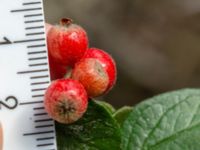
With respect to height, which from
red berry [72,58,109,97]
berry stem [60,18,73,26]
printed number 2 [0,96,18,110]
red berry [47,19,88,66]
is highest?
berry stem [60,18,73,26]

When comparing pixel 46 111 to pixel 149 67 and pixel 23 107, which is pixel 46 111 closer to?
pixel 23 107

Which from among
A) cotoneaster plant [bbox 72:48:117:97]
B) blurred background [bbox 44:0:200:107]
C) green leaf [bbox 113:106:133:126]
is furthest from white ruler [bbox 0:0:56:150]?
blurred background [bbox 44:0:200:107]

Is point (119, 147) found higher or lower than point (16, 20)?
lower

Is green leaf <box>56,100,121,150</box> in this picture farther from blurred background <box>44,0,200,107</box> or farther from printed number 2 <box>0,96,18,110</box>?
blurred background <box>44,0,200,107</box>

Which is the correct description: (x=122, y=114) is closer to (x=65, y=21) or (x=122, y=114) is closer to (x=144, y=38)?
(x=65, y=21)

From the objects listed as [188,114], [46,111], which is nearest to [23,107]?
[46,111]

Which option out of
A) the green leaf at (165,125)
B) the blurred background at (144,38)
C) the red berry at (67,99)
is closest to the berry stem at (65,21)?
the red berry at (67,99)
